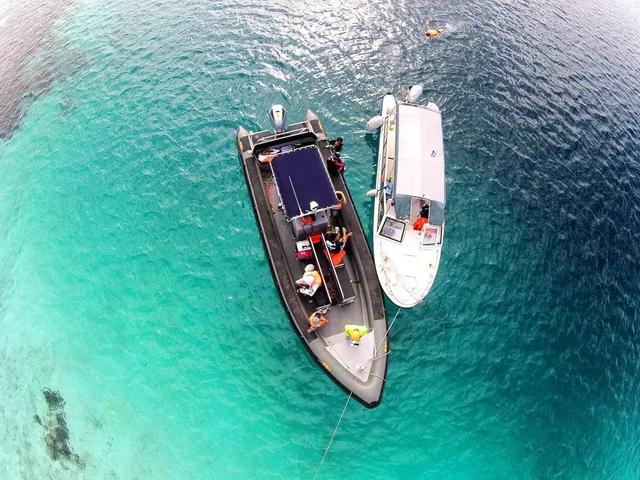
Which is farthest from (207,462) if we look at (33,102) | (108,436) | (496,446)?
(33,102)

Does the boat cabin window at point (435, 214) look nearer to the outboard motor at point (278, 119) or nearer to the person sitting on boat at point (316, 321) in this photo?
the person sitting on boat at point (316, 321)

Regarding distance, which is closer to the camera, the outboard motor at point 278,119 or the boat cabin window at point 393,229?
the boat cabin window at point 393,229

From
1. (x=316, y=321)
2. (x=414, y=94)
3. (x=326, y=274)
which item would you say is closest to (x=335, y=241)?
(x=326, y=274)

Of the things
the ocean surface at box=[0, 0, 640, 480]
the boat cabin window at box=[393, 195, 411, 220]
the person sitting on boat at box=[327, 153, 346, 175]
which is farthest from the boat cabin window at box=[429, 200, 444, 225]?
the person sitting on boat at box=[327, 153, 346, 175]

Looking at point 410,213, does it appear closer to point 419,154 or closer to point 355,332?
point 419,154

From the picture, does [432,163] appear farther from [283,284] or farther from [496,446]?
[496,446]

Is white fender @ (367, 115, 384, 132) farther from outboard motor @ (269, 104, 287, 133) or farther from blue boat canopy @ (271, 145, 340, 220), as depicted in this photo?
blue boat canopy @ (271, 145, 340, 220)

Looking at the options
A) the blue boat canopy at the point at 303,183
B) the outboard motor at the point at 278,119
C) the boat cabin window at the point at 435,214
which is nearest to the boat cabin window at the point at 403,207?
the boat cabin window at the point at 435,214
